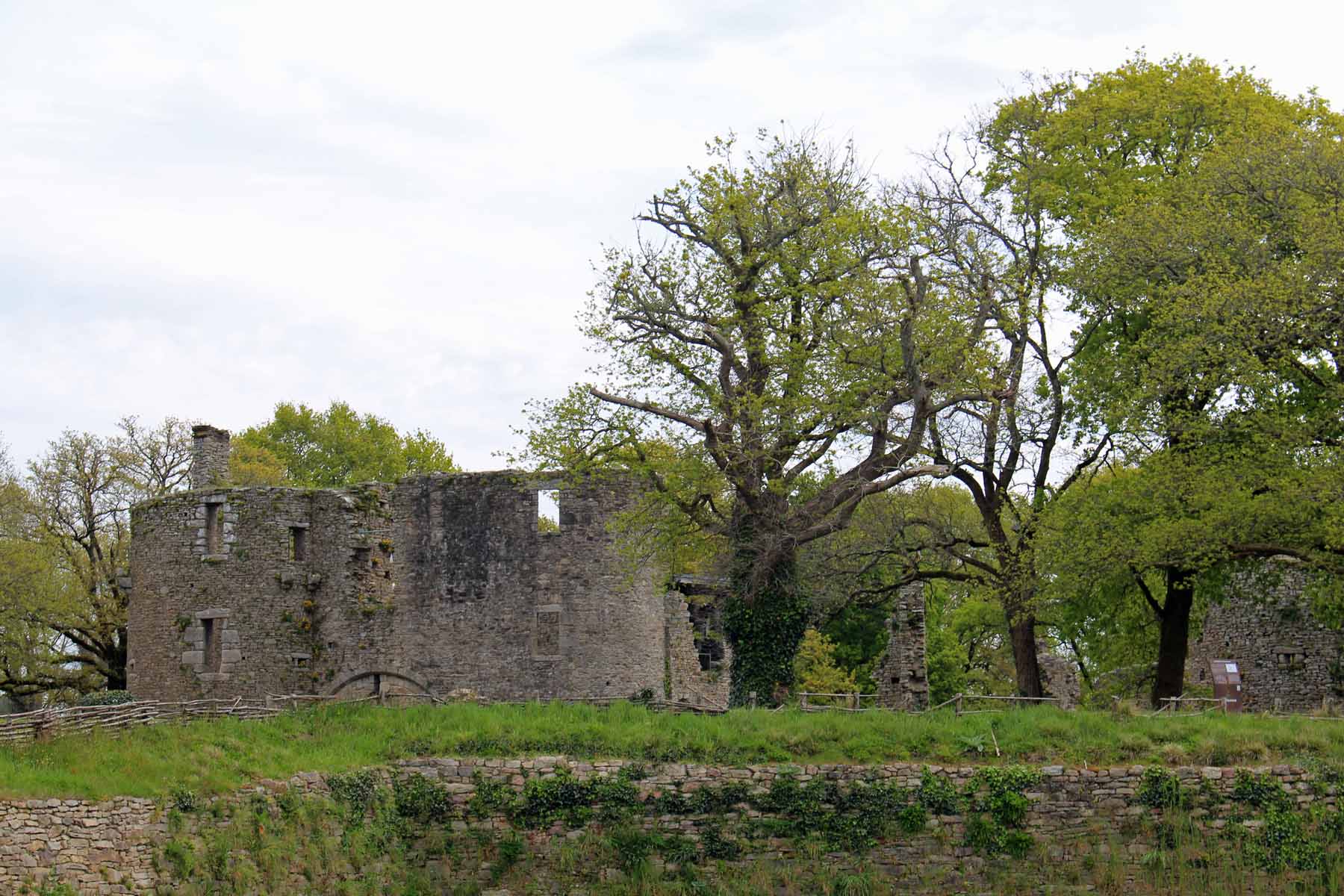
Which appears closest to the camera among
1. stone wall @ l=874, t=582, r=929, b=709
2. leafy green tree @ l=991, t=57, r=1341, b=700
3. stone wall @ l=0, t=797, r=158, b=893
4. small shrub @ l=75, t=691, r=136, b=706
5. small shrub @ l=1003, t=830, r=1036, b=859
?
stone wall @ l=0, t=797, r=158, b=893

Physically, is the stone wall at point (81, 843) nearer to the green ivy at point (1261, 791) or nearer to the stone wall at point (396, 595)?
the stone wall at point (396, 595)

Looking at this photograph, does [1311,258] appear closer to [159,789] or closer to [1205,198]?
[1205,198]

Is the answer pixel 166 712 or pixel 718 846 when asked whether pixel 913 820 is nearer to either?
pixel 718 846

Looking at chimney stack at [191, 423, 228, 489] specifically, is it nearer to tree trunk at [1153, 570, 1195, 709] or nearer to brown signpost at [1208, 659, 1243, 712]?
tree trunk at [1153, 570, 1195, 709]

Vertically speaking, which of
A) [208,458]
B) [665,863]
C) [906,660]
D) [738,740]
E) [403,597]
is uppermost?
[208,458]

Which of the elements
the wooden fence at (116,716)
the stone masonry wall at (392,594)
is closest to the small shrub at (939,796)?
the stone masonry wall at (392,594)

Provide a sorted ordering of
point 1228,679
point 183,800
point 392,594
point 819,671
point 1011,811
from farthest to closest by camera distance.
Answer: point 819,671 → point 1228,679 → point 392,594 → point 1011,811 → point 183,800

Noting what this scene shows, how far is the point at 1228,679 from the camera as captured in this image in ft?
118

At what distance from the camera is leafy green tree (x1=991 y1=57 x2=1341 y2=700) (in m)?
27.7

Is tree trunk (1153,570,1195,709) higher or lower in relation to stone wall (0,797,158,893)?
higher

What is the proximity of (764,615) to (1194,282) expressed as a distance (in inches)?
401

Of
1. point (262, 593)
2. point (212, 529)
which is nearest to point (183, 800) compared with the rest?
point (262, 593)

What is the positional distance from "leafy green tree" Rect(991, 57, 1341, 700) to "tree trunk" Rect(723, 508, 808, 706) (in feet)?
21.7

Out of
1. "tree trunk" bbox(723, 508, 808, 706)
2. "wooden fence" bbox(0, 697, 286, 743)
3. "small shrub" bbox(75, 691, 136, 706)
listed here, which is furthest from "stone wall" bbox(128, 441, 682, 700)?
"wooden fence" bbox(0, 697, 286, 743)
